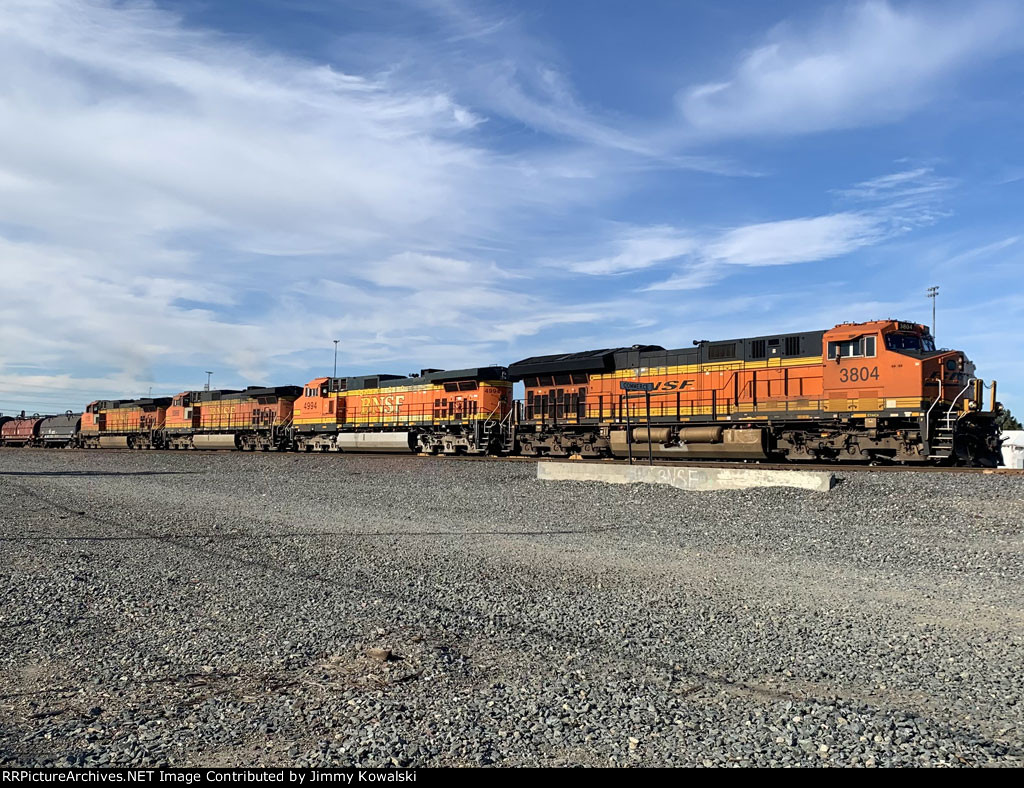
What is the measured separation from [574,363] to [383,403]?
10.8 m

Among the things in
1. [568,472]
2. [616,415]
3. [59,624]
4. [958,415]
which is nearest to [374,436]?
[616,415]

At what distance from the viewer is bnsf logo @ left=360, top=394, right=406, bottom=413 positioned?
1186 inches

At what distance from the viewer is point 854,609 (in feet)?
19.1

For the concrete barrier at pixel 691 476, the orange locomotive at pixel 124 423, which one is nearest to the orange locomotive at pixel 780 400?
the concrete barrier at pixel 691 476

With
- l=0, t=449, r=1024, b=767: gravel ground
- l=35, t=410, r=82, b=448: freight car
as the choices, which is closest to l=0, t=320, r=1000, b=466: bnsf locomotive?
l=0, t=449, r=1024, b=767: gravel ground

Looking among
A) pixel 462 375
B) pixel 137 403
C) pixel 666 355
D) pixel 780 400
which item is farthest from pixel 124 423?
pixel 780 400

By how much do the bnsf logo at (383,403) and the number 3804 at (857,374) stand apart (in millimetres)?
17485

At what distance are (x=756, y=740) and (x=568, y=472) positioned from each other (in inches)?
501

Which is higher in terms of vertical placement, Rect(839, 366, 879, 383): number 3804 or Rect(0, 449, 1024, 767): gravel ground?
Rect(839, 366, 879, 383): number 3804

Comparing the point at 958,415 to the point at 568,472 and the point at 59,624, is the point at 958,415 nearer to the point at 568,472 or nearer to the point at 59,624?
the point at 568,472

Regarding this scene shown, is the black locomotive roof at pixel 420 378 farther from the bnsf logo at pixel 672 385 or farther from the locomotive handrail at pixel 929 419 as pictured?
the locomotive handrail at pixel 929 419

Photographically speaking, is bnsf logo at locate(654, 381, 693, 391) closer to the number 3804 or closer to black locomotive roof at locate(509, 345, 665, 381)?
black locomotive roof at locate(509, 345, 665, 381)

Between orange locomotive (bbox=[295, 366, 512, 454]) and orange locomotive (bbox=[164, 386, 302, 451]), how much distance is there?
132 cm

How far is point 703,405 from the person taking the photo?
781 inches
